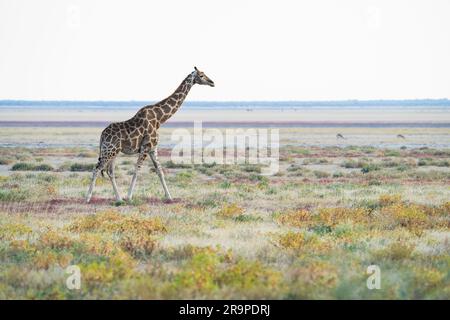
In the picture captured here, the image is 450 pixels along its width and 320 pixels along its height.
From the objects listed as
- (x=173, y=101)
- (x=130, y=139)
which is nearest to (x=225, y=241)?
(x=130, y=139)

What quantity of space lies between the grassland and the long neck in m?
2.41

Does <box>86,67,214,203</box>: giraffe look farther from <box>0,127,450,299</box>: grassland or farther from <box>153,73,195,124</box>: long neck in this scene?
<box>0,127,450,299</box>: grassland

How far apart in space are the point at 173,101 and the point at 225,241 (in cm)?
746

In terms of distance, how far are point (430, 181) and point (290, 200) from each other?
8.85 meters

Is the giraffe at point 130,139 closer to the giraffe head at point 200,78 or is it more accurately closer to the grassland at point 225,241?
the giraffe head at point 200,78

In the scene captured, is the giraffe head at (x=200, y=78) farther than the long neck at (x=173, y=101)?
No

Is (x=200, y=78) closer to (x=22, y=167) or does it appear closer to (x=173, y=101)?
(x=173, y=101)

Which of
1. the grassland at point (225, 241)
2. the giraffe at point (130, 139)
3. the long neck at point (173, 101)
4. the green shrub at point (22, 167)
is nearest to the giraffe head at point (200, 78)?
the giraffe at point (130, 139)

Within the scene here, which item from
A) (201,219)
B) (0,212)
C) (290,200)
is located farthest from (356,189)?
(0,212)

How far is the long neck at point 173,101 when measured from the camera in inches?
781

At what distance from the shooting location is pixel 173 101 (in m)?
20.1

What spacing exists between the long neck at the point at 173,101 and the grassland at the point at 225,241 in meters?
2.41

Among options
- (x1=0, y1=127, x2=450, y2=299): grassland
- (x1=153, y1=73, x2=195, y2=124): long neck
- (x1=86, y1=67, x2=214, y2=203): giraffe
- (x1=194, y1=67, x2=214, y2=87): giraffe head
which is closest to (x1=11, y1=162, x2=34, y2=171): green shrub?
(x1=0, y1=127, x2=450, y2=299): grassland

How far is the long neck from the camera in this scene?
1984 cm
